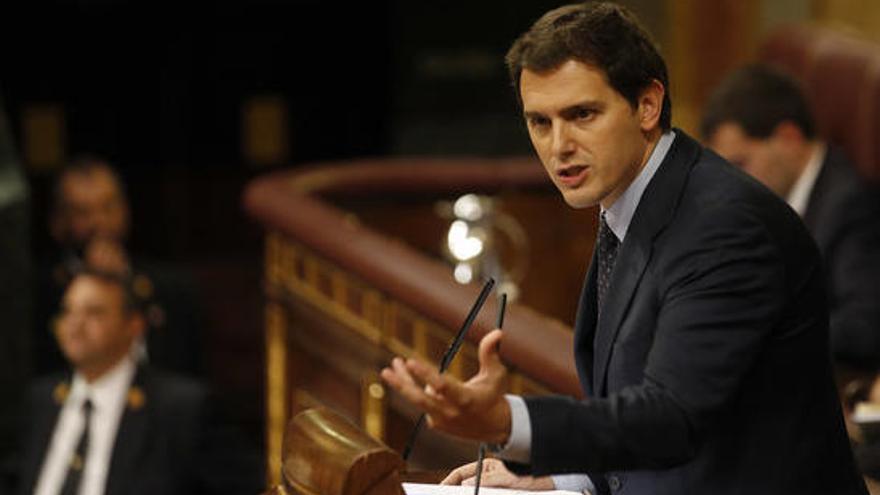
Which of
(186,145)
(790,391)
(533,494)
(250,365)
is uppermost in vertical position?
(790,391)

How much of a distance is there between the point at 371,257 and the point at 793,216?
254 cm

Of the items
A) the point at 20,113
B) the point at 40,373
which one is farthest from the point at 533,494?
the point at 20,113

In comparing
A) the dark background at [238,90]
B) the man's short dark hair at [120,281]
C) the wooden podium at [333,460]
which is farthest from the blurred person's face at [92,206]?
the wooden podium at [333,460]

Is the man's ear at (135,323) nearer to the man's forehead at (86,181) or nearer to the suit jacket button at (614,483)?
the man's forehead at (86,181)

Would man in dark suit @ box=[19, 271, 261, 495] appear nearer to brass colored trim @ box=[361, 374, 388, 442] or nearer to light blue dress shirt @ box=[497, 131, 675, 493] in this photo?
brass colored trim @ box=[361, 374, 388, 442]

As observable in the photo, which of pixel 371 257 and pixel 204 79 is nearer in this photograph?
pixel 371 257

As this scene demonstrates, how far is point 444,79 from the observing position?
8.65m

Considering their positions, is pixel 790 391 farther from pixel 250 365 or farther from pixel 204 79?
pixel 204 79

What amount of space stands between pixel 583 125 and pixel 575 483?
45 centimetres

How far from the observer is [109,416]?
543 centimetres

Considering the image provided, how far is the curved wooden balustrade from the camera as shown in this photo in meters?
3.53

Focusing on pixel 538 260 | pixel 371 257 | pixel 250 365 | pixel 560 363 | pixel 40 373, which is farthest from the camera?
pixel 250 365

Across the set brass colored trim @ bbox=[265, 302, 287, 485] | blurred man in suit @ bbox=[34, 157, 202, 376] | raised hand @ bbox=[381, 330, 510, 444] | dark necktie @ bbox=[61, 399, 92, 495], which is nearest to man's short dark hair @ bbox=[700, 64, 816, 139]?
brass colored trim @ bbox=[265, 302, 287, 485]

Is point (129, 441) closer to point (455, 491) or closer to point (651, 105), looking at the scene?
point (455, 491)
